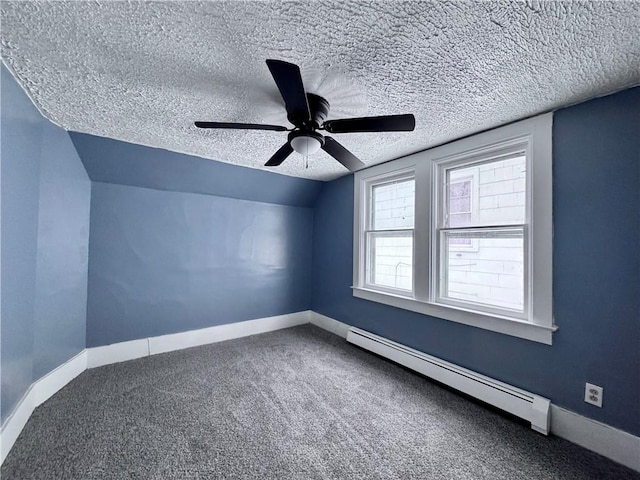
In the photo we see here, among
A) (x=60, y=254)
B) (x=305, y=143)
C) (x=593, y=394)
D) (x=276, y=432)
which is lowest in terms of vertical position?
(x=276, y=432)

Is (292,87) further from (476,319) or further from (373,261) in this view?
(373,261)

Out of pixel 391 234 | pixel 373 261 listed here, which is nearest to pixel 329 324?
pixel 373 261

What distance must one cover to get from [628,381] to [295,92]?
99.5 inches

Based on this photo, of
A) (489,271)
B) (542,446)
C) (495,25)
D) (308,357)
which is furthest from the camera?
(308,357)

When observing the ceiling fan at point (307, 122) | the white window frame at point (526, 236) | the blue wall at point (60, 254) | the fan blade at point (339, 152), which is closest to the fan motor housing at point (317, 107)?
the ceiling fan at point (307, 122)

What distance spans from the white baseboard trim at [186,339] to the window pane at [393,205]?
196cm

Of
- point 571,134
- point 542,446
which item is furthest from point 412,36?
point 542,446

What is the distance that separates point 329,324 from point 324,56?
3.23 meters

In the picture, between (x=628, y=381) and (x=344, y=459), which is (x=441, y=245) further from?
(x=344, y=459)

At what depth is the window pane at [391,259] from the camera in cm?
284

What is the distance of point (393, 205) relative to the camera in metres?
3.04

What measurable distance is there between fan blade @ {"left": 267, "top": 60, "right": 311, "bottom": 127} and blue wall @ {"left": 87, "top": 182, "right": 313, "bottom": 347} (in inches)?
87.1

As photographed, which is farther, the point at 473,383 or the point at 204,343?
the point at 204,343

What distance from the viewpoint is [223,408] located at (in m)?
1.90
